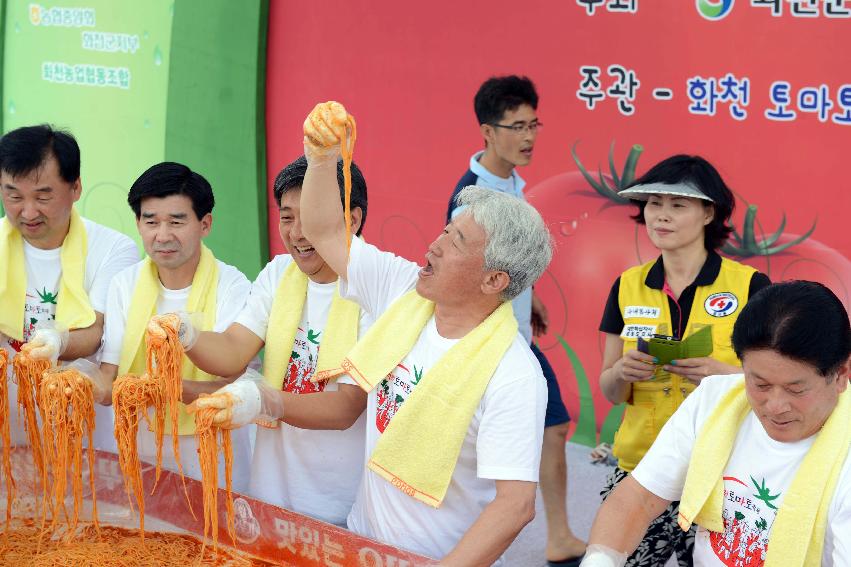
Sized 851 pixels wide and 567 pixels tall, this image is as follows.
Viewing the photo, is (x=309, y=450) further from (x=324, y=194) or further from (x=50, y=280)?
(x=50, y=280)

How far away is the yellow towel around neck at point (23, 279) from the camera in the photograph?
3127mm

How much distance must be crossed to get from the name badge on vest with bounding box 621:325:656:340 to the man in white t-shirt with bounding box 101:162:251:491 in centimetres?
107

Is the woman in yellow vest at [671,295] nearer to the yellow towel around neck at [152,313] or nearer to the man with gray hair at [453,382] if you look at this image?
the man with gray hair at [453,382]

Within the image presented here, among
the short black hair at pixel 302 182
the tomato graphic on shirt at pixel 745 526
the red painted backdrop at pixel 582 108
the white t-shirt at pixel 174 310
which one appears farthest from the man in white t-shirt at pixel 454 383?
the red painted backdrop at pixel 582 108

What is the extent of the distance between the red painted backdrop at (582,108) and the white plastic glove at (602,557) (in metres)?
2.37

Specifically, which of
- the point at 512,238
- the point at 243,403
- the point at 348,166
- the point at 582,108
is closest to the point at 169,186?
the point at 348,166

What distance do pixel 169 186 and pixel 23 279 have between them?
62 cm

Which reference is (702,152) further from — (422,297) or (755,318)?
(755,318)

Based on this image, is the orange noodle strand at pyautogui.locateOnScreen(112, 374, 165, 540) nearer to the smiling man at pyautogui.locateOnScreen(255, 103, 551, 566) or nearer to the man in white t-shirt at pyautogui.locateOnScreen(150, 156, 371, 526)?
the man in white t-shirt at pyautogui.locateOnScreen(150, 156, 371, 526)

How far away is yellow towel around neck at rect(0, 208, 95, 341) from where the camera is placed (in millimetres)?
3127

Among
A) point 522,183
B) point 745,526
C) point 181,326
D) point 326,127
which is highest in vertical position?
point 326,127

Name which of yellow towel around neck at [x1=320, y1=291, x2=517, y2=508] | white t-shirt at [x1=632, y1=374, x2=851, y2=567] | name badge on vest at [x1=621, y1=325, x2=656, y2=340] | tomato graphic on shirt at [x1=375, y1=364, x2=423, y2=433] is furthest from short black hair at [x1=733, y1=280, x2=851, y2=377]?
name badge on vest at [x1=621, y1=325, x2=656, y2=340]

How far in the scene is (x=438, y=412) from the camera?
237 cm

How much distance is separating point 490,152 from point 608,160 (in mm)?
721
